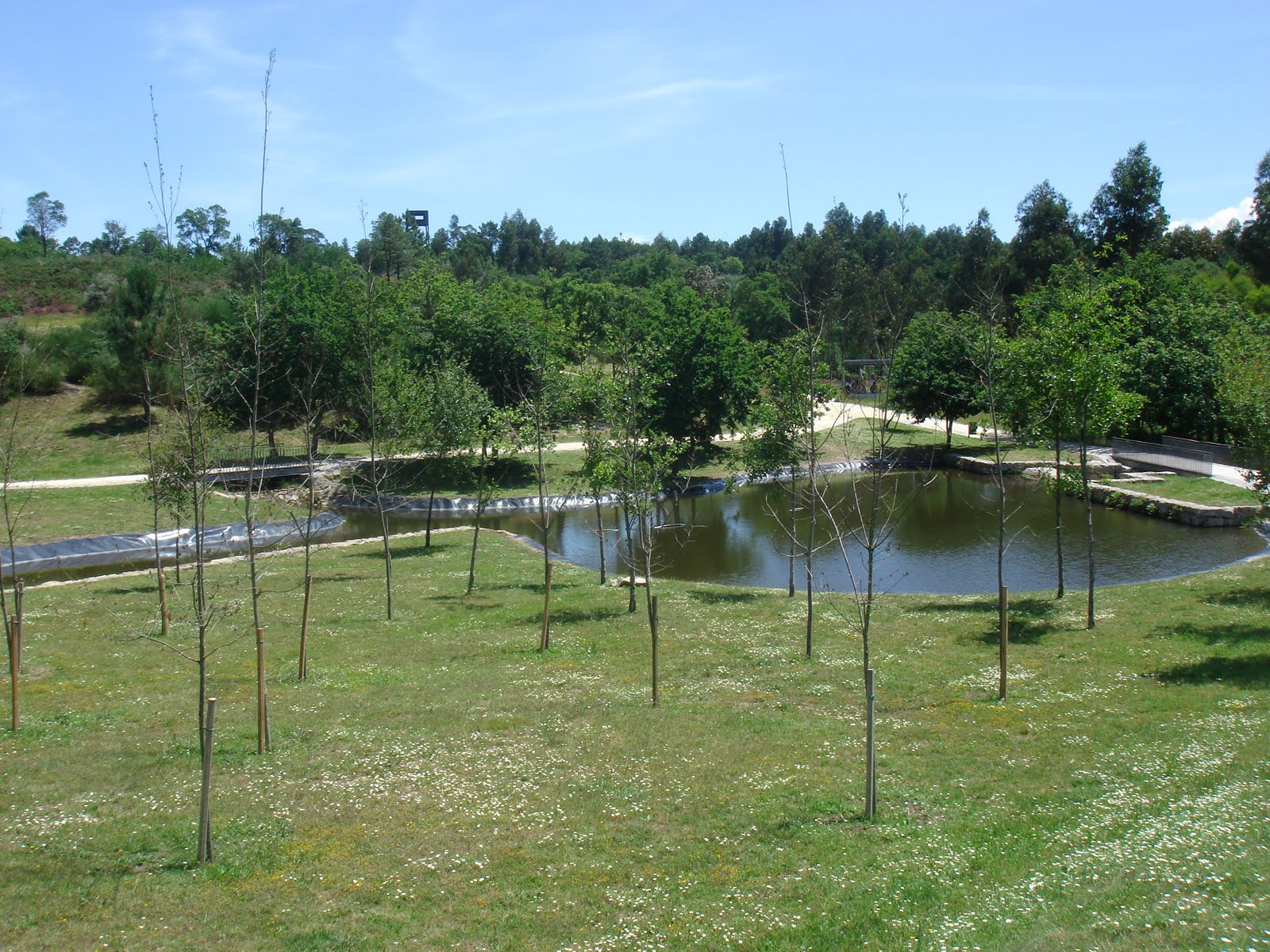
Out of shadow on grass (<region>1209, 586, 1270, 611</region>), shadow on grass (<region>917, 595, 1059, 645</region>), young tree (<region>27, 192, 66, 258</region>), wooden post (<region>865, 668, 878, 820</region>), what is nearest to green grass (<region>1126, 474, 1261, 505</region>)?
shadow on grass (<region>1209, 586, 1270, 611</region>)

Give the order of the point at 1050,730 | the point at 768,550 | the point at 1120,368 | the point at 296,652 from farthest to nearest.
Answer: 1. the point at 768,550
2. the point at 1120,368
3. the point at 296,652
4. the point at 1050,730

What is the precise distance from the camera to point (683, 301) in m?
63.8

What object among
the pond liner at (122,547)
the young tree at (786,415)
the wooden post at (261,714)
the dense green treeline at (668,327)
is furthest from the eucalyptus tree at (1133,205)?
the wooden post at (261,714)

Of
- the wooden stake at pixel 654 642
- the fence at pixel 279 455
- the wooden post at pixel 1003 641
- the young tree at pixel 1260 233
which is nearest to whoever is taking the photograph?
the wooden stake at pixel 654 642

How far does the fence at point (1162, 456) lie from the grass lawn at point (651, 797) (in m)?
34.1

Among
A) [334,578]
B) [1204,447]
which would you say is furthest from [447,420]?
[1204,447]

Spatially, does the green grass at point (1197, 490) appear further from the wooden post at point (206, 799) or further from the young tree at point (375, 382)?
the wooden post at point (206, 799)

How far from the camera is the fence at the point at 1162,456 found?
52.1 meters

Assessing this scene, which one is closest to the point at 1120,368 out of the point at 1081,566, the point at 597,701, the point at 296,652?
the point at 1081,566

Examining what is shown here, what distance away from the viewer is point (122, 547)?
1599 inches

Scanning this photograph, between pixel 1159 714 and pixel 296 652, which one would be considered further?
pixel 296 652

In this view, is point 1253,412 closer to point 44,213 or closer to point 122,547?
point 122,547

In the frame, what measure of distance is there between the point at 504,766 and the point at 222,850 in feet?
13.3

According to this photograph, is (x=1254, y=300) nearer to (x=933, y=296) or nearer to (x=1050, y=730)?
(x=933, y=296)
